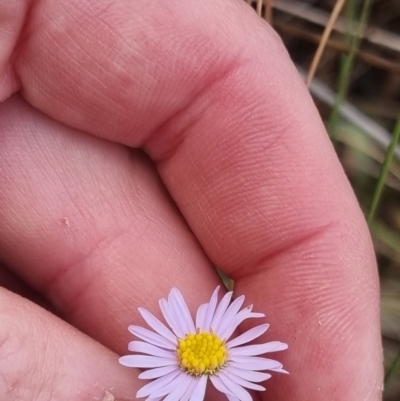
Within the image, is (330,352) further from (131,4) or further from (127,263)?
(131,4)

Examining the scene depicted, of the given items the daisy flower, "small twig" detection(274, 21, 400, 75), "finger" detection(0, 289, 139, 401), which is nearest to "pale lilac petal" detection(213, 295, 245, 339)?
the daisy flower

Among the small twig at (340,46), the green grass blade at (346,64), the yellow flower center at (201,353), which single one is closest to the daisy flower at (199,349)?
the yellow flower center at (201,353)

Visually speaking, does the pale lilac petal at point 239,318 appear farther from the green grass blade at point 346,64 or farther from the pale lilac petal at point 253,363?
the green grass blade at point 346,64

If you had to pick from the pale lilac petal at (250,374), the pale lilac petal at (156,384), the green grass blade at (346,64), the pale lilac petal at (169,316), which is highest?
the green grass blade at (346,64)

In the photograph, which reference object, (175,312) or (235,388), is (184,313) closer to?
(175,312)

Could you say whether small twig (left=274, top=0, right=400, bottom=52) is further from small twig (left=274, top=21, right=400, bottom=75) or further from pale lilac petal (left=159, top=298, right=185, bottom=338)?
pale lilac petal (left=159, top=298, right=185, bottom=338)

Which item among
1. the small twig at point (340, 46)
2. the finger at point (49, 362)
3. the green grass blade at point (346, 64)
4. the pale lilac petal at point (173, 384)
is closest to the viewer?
the finger at point (49, 362)
